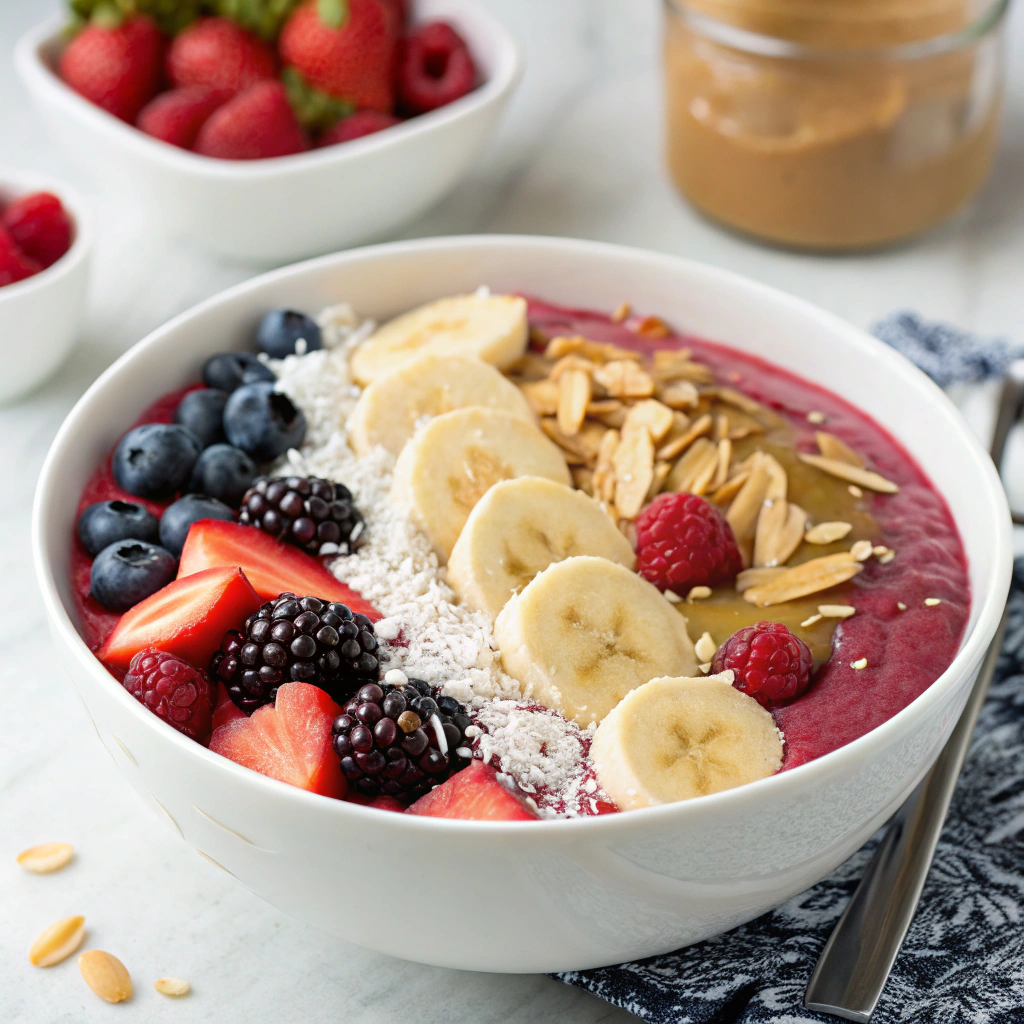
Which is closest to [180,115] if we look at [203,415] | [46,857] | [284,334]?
[284,334]

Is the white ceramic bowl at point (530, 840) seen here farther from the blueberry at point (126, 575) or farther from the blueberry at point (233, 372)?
the blueberry at point (233, 372)

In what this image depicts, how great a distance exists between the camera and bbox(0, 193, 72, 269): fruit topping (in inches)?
81.0

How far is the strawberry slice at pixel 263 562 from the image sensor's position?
1.33 m

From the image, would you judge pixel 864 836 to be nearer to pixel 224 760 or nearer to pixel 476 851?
pixel 476 851

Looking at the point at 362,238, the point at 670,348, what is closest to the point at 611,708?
the point at 670,348

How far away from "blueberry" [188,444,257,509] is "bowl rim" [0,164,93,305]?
23.2 inches

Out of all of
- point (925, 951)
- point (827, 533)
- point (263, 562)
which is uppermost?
point (263, 562)

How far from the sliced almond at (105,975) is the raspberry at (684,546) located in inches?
28.5

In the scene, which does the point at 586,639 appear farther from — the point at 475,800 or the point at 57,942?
the point at 57,942

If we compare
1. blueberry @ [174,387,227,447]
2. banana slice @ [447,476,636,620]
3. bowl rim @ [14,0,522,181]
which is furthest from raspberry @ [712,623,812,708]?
bowl rim @ [14,0,522,181]

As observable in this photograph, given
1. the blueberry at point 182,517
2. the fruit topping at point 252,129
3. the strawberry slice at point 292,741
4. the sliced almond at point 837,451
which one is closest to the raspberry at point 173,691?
the strawberry slice at point 292,741

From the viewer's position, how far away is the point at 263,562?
1361 millimetres

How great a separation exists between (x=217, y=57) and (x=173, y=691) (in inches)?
63.1

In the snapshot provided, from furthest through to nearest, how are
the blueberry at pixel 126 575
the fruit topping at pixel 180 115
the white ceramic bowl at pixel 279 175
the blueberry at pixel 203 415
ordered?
the fruit topping at pixel 180 115, the white ceramic bowl at pixel 279 175, the blueberry at pixel 203 415, the blueberry at pixel 126 575
